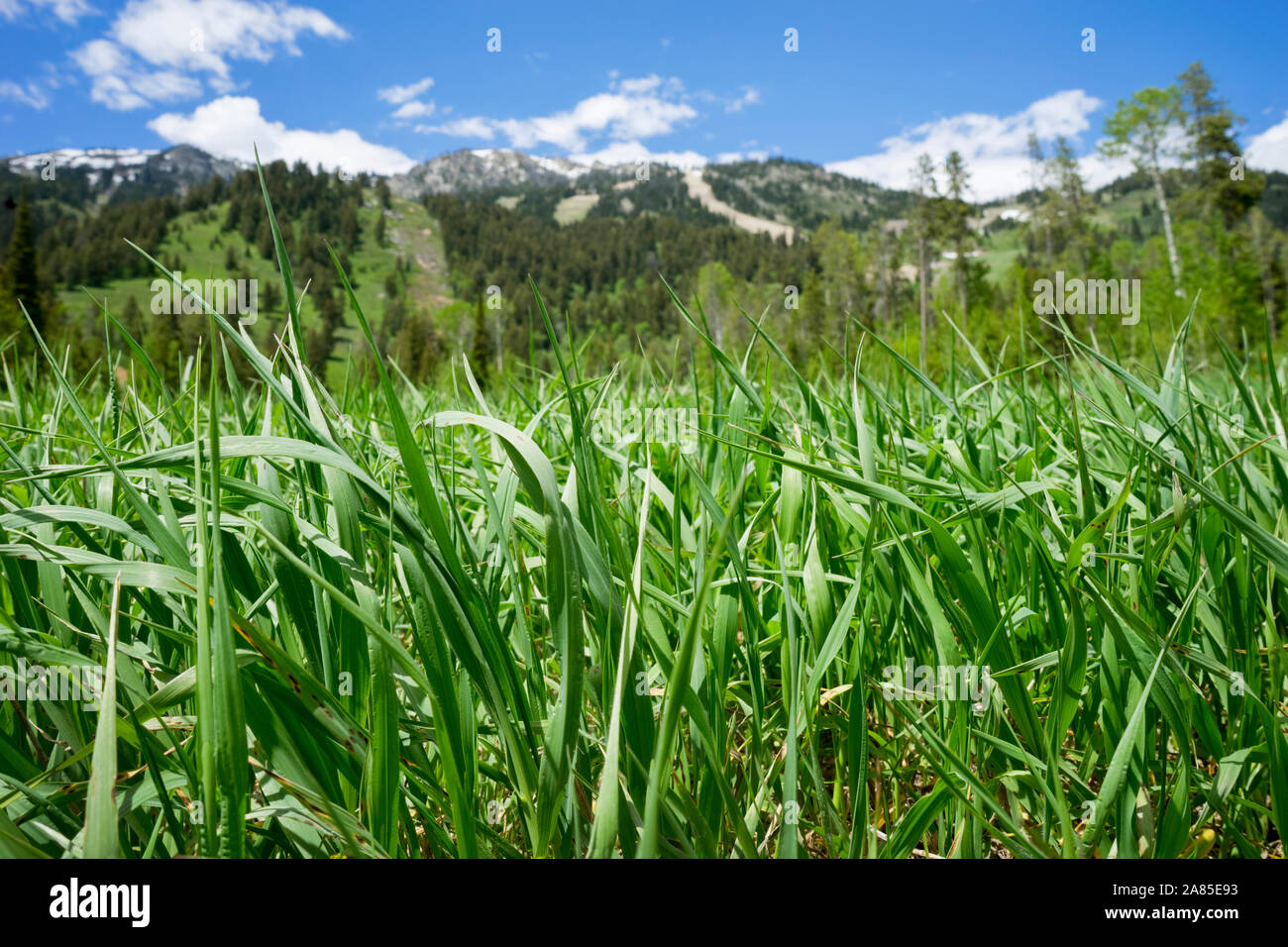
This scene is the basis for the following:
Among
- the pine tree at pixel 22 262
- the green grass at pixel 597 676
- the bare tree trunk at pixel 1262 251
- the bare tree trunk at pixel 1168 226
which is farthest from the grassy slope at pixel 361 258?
the green grass at pixel 597 676

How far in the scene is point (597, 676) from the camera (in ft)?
2.58

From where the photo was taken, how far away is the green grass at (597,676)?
2.08 feet

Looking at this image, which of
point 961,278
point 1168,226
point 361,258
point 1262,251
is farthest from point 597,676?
point 361,258

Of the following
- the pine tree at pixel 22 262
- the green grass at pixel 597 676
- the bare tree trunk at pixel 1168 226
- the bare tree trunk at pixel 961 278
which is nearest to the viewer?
the green grass at pixel 597 676

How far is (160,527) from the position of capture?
2.47ft

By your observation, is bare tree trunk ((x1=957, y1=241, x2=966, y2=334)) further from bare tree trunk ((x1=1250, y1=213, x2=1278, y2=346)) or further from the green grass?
the green grass

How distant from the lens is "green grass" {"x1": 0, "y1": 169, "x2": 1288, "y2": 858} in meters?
0.63

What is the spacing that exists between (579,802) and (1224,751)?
0.80 m

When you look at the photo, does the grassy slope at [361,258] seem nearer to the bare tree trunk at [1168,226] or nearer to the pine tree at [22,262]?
the pine tree at [22,262]

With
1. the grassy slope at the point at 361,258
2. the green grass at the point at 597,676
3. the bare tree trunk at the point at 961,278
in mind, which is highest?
the grassy slope at the point at 361,258

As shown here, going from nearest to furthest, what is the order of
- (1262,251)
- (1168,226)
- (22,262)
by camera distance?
(1168,226) < (22,262) < (1262,251)

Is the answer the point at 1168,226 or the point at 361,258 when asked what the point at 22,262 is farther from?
the point at 361,258
